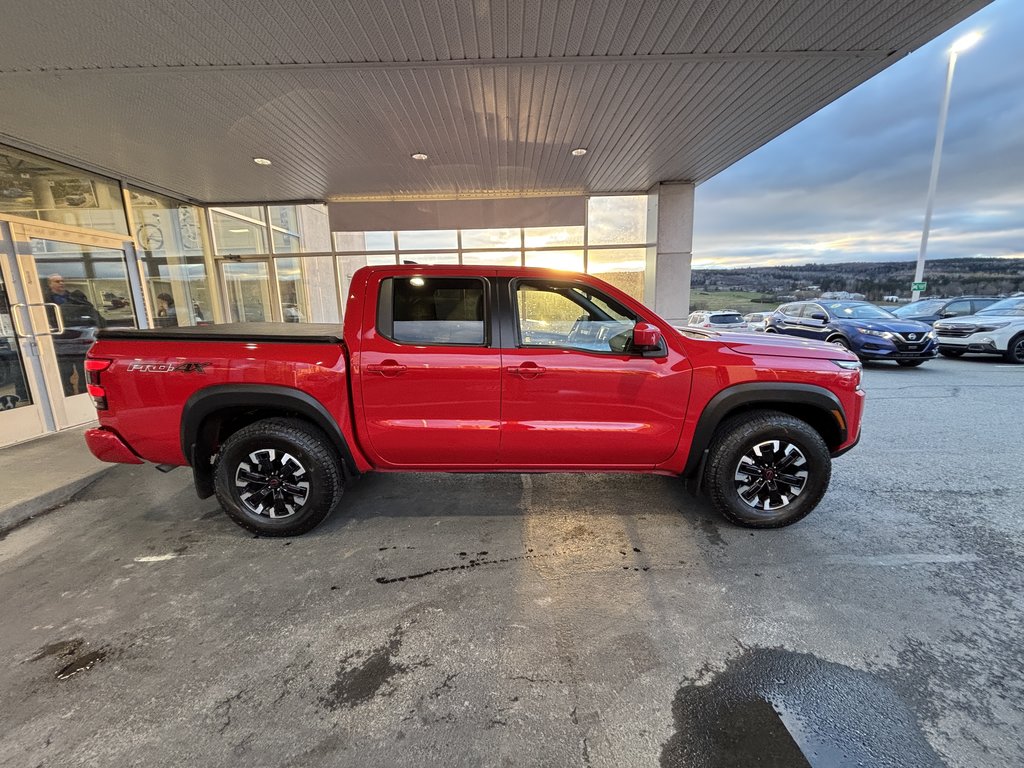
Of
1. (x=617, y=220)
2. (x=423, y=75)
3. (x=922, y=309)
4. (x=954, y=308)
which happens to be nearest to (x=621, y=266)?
(x=617, y=220)

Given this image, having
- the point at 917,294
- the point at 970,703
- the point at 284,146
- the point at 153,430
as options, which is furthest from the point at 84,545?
the point at 917,294

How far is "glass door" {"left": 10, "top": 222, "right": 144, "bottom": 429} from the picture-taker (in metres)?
5.70

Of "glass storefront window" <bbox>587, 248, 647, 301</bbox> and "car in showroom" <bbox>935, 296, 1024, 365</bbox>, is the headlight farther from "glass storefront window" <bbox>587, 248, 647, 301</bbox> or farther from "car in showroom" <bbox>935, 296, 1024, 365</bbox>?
"glass storefront window" <bbox>587, 248, 647, 301</bbox>

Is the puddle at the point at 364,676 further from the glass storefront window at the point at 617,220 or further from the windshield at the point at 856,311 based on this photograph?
the windshield at the point at 856,311

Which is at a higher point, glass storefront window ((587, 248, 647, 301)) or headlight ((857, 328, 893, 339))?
glass storefront window ((587, 248, 647, 301))

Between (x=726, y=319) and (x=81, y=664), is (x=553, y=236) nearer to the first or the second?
(x=81, y=664)

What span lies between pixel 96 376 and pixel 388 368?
6.75 ft

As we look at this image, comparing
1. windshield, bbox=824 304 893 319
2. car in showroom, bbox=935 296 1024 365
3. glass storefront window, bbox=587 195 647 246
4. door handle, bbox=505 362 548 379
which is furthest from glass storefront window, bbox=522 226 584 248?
car in showroom, bbox=935 296 1024 365

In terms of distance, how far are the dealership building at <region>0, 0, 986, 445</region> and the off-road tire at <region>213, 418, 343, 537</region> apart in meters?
1.71

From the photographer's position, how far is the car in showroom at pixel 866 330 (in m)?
9.53

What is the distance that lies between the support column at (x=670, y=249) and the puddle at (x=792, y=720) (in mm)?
8389

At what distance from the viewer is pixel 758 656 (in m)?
2.12

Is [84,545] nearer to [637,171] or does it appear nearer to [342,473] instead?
[342,473]

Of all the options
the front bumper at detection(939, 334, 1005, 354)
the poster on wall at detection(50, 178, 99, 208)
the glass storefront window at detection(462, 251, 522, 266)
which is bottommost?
the front bumper at detection(939, 334, 1005, 354)
